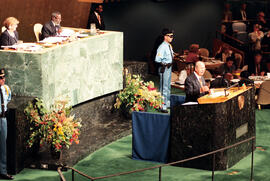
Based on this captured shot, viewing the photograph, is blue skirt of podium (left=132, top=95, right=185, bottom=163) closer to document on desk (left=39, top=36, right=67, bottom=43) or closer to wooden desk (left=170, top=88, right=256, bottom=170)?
wooden desk (left=170, top=88, right=256, bottom=170)

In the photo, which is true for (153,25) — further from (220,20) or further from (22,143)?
(22,143)

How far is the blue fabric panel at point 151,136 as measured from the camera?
9.25 meters

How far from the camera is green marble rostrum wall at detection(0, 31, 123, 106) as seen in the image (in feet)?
30.3

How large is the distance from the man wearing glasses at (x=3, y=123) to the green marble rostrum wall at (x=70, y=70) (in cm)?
75

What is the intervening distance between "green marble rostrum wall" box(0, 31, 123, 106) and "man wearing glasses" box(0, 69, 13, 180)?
0.75 m

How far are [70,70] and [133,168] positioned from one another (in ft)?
6.42

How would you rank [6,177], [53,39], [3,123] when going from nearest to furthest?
[3,123]
[6,177]
[53,39]

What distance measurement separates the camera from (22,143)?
8969 millimetres

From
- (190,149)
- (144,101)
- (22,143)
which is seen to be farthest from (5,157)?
(144,101)

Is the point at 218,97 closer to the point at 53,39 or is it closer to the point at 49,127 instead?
the point at 49,127

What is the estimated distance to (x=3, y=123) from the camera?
8.49m

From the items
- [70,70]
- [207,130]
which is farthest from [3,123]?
[207,130]

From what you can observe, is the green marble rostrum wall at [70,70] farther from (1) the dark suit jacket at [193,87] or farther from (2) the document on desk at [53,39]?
(1) the dark suit jacket at [193,87]

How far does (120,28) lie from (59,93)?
7698 millimetres
